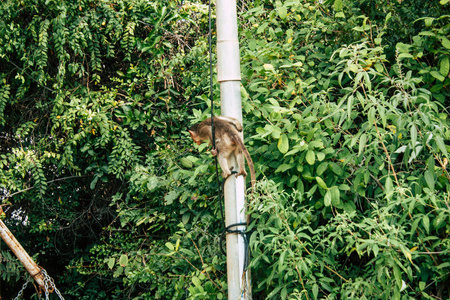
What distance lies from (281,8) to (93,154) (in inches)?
85.7

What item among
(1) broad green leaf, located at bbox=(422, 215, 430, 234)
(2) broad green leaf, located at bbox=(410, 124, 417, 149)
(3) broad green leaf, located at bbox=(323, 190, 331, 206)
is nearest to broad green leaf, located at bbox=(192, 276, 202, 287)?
(3) broad green leaf, located at bbox=(323, 190, 331, 206)

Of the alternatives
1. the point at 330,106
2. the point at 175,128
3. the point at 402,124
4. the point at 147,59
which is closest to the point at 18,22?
the point at 147,59

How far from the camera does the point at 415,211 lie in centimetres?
243

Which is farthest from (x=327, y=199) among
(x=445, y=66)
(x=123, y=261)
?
(x=123, y=261)

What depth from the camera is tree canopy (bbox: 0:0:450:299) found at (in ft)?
7.77

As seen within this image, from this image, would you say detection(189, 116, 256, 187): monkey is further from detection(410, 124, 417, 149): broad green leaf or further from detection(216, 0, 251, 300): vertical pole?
detection(410, 124, 417, 149): broad green leaf

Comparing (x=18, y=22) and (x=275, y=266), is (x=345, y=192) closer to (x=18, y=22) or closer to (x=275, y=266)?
(x=275, y=266)

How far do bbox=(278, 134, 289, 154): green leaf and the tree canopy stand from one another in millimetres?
11

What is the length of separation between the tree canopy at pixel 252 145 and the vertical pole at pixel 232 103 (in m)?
0.11

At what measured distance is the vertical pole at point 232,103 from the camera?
2.33m

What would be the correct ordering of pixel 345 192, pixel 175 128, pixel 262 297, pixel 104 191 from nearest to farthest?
pixel 345 192, pixel 262 297, pixel 175 128, pixel 104 191

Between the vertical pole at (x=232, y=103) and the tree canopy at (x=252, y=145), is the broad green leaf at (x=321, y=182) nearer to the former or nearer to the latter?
the tree canopy at (x=252, y=145)

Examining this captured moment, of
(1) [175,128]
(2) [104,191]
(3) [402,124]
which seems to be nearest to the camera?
(3) [402,124]

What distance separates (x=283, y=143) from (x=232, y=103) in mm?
414
